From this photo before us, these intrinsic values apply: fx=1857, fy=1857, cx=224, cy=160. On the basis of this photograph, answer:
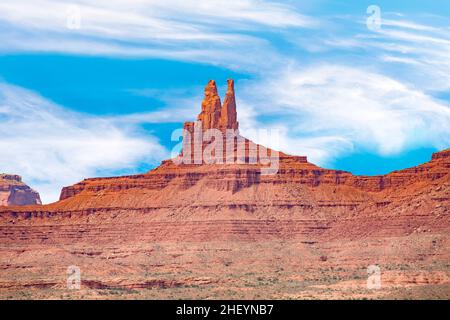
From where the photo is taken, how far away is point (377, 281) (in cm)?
19700

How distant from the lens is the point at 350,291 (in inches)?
7515
